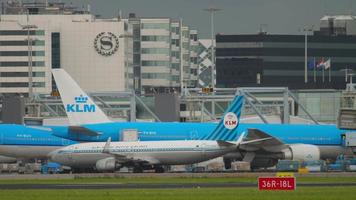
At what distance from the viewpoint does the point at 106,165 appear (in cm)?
11338

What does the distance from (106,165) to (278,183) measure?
3708cm

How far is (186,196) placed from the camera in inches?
2970

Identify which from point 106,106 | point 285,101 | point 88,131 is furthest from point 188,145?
point 106,106

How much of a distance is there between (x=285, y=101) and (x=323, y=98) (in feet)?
70.6

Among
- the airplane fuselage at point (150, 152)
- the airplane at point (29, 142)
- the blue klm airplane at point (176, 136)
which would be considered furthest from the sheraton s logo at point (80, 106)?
the airplane fuselage at point (150, 152)

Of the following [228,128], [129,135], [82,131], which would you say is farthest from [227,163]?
[82,131]

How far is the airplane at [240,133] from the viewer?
121625 mm

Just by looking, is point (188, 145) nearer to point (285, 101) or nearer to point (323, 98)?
point (285, 101)

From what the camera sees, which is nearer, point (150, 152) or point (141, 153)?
point (150, 152)

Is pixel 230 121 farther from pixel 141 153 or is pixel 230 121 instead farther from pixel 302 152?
pixel 141 153

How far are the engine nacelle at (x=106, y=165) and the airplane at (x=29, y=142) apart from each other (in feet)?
34.0

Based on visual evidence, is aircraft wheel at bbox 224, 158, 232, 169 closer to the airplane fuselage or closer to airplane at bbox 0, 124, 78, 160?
the airplane fuselage

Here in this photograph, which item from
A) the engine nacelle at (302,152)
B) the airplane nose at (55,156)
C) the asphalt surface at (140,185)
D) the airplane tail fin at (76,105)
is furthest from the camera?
the airplane tail fin at (76,105)

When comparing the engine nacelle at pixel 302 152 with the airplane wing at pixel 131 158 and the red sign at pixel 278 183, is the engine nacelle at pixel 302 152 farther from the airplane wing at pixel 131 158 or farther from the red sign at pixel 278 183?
the red sign at pixel 278 183
